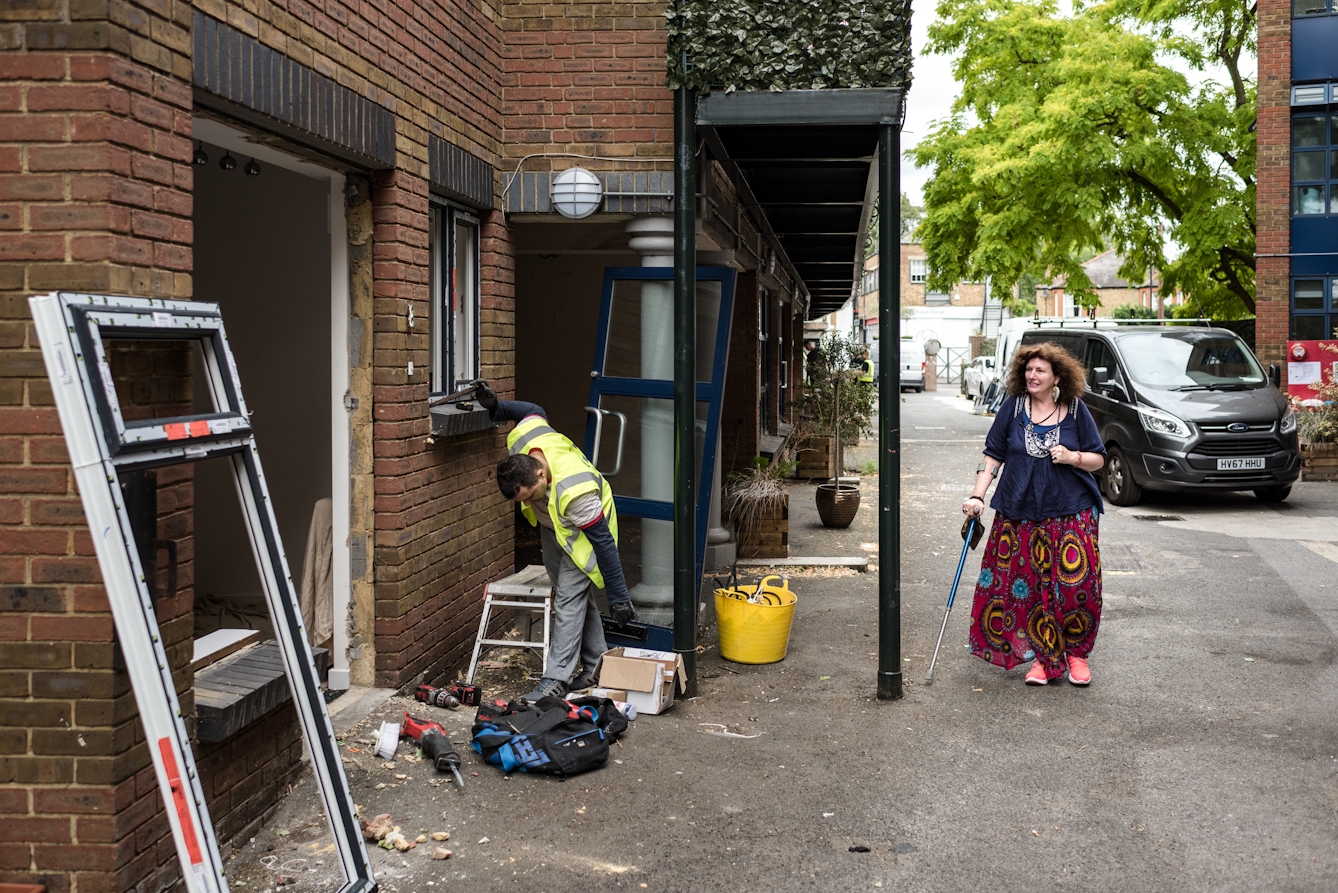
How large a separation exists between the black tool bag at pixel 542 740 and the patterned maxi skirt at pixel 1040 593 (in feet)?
7.80

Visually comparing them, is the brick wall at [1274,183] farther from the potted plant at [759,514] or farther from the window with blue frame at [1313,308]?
the potted plant at [759,514]

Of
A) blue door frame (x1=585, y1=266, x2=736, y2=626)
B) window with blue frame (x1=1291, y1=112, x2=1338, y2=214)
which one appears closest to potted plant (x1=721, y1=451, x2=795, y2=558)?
blue door frame (x1=585, y1=266, x2=736, y2=626)

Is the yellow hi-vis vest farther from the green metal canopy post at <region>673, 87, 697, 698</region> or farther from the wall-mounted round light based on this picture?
the wall-mounted round light

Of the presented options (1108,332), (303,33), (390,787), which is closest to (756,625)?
(390,787)

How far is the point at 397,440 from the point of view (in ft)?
18.9

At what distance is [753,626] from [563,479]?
5.38 ft

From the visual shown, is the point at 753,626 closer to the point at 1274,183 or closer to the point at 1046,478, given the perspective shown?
the point at 1046,478

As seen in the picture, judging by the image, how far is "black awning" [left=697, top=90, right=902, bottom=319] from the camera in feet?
Result: 19.4

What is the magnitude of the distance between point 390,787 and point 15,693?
5.57 ft

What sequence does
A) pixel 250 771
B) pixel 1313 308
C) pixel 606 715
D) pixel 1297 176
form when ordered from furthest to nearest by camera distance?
pixel 1297 176, pixel 1313 308, pixel 606 715, pixel 250 771

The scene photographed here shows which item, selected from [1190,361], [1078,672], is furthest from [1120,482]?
[1078,672]

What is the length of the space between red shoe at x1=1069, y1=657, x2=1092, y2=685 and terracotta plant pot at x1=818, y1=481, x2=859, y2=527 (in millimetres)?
5437

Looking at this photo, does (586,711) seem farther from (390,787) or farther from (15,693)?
(15,693)

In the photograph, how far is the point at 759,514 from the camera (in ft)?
32.4
